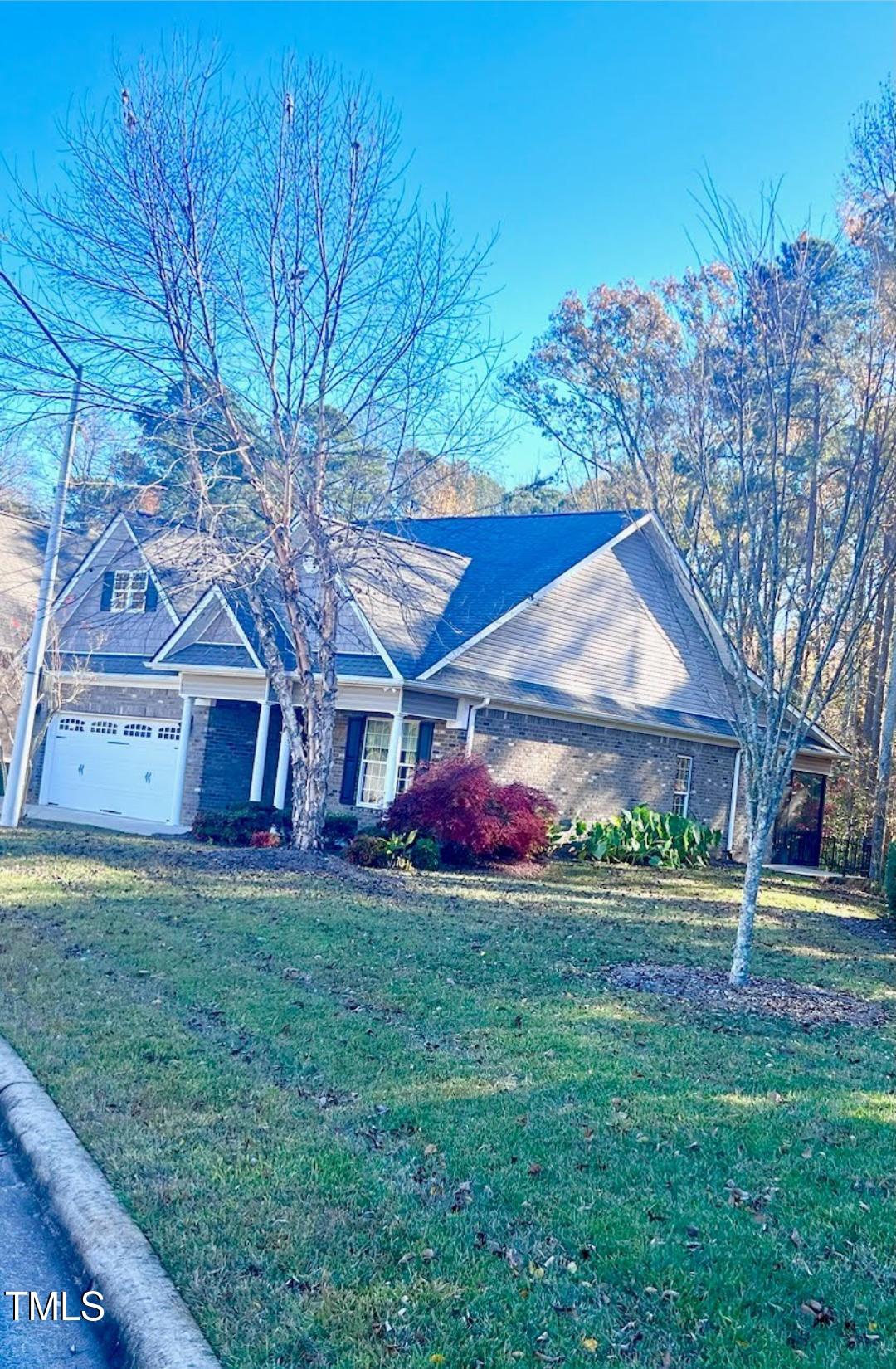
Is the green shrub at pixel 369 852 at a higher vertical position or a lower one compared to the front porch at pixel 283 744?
lower

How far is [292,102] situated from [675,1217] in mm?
13782

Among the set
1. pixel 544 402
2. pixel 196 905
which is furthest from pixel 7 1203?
pixel 544 402

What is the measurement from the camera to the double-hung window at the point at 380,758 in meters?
18.6

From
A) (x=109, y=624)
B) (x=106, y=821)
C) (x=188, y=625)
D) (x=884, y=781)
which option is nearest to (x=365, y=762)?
(x=188, y=625)

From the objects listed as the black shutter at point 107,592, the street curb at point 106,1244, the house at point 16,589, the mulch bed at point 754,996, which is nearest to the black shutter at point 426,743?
the house at point 16,589

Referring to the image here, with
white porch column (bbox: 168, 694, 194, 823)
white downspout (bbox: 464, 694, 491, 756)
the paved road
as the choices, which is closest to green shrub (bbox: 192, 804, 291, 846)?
white downspout (bbox: 464, 694, 491, 756)

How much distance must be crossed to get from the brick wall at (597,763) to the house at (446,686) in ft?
0.13

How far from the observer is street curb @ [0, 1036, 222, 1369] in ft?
10.9

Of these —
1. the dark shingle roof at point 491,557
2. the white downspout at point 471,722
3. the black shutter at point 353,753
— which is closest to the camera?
the white downspout at point 471,722

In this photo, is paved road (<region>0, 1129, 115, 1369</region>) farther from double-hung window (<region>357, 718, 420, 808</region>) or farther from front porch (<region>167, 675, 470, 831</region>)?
double-hung window (<region>357, 718, 420, 808</region>)

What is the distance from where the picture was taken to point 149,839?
17.4 metres

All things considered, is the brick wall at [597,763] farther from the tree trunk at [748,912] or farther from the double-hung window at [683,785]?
the tree trunk at [748,912]

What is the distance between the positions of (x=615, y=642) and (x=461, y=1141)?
55.5 feet

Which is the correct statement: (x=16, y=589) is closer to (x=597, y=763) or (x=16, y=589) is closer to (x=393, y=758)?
(x=393, y=758)
